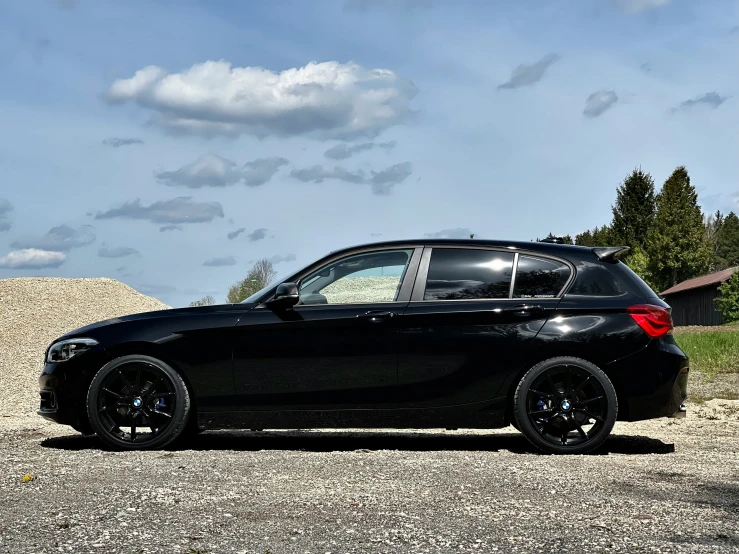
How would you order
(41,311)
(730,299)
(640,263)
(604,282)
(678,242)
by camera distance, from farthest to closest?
(640,263) → (678,242) → (730,299) → (41,311) → (604,282)

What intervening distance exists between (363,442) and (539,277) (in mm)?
2149

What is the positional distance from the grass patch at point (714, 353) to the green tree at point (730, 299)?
1553 inches

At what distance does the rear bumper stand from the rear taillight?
0.08 m

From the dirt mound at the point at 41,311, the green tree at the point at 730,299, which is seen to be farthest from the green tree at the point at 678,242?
the dirt mound at the point at 41,311

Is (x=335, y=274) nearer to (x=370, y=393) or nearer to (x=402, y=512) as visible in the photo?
(x=370, y=393)

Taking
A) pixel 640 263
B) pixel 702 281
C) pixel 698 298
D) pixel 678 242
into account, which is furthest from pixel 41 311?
pixel 640 263

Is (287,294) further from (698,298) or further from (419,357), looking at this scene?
(698,298)

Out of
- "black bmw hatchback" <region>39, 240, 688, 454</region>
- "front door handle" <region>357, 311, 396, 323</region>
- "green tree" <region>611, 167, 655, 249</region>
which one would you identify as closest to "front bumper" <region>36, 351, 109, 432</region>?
"black bmw hatchback" <region>39, 240, 688, 454</region>

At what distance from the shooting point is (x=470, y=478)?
597 centimetres

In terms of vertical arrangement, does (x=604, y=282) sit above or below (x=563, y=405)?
above

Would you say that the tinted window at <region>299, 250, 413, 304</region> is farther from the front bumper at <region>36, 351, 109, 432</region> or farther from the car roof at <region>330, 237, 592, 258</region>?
the front bumper at <region>36, 351, 109, 432</region>

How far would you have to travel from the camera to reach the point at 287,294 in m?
7.09

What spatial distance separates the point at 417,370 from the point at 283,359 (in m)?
1.06

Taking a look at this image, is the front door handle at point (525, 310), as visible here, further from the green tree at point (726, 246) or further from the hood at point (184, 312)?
the green tree at point (726, 246)
